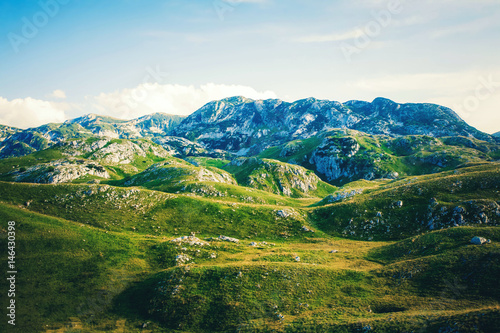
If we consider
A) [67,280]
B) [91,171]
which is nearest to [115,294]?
[67,280]

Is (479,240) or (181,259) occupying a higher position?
(479,240)

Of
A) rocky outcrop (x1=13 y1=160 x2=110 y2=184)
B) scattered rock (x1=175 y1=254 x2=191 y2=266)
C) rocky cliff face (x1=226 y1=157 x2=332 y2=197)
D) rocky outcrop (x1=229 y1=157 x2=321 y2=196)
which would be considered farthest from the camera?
rocky outcrop (x1=229 y1=157 x2=321 y2=196)

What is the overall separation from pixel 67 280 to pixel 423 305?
55.4 m

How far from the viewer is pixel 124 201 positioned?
6769 centimetres

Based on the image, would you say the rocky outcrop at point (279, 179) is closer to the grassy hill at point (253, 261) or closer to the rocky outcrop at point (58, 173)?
the grassy hill at point (253, 261)

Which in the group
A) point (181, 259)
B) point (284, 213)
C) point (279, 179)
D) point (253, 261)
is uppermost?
point (279, 179)

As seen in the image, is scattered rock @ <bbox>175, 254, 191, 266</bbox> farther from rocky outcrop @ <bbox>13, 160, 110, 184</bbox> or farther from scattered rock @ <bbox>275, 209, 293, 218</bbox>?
rocky outcrop @ <bbox>13, 160, 110, 184</bbox>

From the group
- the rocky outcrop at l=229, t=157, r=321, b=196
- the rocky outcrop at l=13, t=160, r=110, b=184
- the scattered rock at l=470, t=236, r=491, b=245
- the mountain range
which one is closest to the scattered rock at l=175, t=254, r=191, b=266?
the mountain range

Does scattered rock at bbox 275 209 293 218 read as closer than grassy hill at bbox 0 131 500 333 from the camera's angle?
No

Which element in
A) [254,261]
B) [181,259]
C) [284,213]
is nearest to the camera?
[254,261]

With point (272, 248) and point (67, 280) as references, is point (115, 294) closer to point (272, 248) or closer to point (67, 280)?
point (67, 280)

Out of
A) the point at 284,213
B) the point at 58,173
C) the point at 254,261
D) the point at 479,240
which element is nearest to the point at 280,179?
the point at 284,213

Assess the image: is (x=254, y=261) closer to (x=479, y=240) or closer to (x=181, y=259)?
(x=181, y=259)

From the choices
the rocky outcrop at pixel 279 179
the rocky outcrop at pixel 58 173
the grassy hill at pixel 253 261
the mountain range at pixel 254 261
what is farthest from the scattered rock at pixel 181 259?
the rocky outcrop at pixel 58 173
